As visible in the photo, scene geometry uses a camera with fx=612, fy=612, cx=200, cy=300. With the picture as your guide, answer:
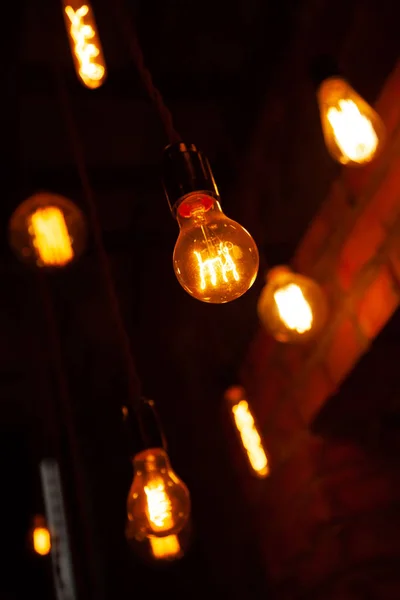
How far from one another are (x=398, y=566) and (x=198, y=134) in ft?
3.02

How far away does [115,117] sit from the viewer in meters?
1.25

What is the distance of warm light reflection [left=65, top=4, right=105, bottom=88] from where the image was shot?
30.1 inches

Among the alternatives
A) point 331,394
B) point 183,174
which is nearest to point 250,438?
point 331,394

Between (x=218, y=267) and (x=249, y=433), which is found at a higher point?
(x=249, y=433)

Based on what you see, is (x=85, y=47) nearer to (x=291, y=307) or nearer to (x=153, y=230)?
(x=291, y=307)

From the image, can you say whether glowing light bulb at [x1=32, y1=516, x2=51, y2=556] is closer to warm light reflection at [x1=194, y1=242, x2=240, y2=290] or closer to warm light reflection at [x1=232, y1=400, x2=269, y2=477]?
warm light reflection at [x1=232, y1=400, x2=269, y2=477]

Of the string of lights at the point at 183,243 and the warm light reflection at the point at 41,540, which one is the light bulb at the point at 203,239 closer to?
the string of lights at the point at 183,243

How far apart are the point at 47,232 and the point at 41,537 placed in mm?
990

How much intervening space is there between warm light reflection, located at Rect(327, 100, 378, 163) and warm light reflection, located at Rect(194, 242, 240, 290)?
0.26 meters

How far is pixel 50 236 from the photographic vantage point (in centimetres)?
98

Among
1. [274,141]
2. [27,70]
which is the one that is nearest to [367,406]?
[274,141]

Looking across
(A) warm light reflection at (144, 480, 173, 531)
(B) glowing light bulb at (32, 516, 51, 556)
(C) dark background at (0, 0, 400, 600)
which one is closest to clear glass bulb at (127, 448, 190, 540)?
(A) warm light reflection at (144, 480, 173, 531)

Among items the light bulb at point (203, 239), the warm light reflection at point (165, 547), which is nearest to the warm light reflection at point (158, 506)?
the warm light reflection at point (165, 547)

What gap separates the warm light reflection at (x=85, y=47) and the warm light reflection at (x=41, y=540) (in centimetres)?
122
